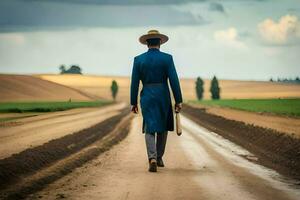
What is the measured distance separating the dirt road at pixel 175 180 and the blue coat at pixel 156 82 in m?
0.96

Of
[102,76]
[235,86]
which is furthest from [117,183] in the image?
[102,76]

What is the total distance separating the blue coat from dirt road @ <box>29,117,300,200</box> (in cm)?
96

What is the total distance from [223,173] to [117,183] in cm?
239

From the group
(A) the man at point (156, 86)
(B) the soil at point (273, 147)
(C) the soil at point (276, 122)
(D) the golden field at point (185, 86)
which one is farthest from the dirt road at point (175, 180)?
(D) the golden field at point (185, 86)

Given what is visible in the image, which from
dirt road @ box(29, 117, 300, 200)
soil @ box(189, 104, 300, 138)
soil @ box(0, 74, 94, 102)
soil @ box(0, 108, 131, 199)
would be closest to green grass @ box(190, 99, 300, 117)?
soil @ box(189, 104, 300, 138)

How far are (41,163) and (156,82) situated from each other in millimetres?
A: 3120

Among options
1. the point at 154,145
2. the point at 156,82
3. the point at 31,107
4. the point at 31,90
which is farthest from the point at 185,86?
the point at 154,145

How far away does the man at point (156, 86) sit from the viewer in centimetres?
1322

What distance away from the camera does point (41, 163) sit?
47.8 ft

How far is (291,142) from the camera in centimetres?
1989

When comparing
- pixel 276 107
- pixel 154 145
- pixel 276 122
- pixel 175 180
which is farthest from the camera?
pixel 276 107

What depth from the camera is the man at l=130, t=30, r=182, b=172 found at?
43.4 feet

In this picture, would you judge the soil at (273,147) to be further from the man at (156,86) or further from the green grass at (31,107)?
the green grass at (31,107)

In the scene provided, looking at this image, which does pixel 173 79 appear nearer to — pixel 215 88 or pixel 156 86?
pixel 156 86
